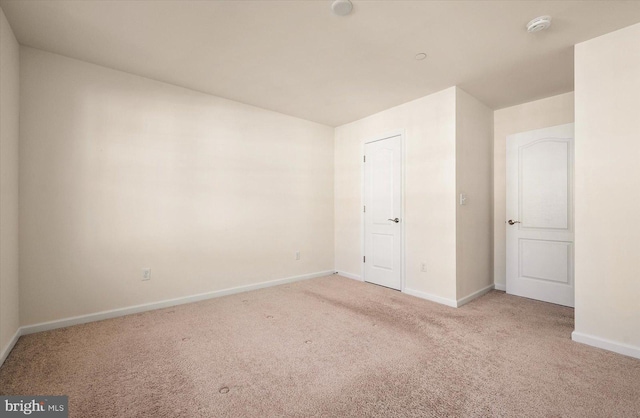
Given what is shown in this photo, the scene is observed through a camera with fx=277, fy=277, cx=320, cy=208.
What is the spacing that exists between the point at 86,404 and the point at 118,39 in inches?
110

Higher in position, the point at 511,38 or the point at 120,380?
the point at 511,38

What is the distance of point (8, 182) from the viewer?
2.26 meters

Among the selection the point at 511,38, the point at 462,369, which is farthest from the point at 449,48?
the point at 462,369

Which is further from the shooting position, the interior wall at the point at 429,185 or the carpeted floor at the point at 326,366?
the interior wall at the point at 429,185

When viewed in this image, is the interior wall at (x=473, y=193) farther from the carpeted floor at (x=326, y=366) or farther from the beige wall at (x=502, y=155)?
the carpeted floor at (x=326, y=366)

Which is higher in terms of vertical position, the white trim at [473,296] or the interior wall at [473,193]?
the interior wall at [473,193]

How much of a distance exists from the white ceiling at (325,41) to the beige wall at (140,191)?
0.37 metres

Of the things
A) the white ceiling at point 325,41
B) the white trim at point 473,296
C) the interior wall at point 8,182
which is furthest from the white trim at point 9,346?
the white trim at point 473,296

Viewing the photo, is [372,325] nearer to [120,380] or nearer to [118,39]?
[120,380]

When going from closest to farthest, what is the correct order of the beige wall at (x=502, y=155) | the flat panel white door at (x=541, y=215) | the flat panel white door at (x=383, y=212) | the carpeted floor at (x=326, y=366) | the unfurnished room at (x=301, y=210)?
the carpeted floor at (x=326, y=366)
the unfurnished room at (x=301, y=210)
the flat panel white door at (x=541, y=215)
the beige wall at (x=502, y=155)
the flat panel white door at (x=383, y=212)

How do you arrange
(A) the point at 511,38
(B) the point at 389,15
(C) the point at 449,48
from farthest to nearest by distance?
(C) the point at 449,48 < (A) the point at 511,38 < (B) the point at 389,15

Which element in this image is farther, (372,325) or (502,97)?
(502,97)

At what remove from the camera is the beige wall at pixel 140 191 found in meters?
2.61

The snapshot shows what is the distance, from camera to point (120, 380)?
1863 millimetres
